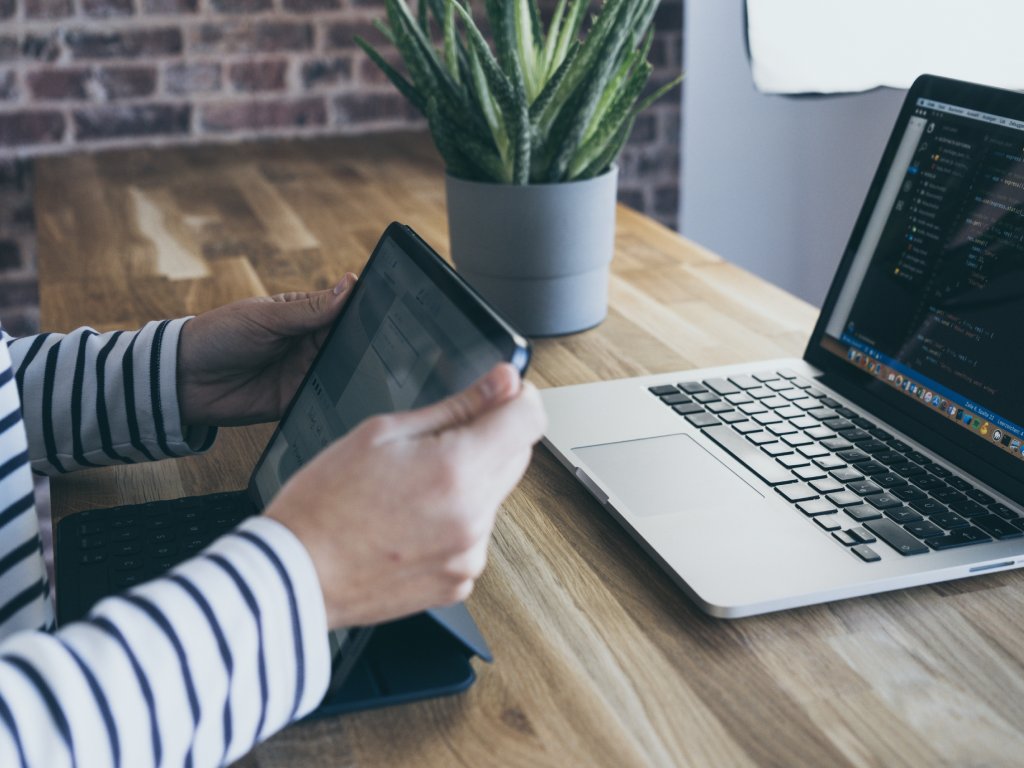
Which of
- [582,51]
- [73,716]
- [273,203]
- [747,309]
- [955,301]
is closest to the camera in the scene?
[73,716]

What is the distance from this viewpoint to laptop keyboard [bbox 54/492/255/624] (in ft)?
2.20

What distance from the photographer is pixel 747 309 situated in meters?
1.19

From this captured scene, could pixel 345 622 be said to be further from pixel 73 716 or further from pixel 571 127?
pixel 571 127

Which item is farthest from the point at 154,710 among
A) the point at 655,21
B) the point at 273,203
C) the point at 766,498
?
the point at 655,21

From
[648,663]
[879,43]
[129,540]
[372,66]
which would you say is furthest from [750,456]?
[372,66]

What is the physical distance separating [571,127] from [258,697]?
69 centimetres

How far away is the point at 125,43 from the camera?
6.73 ft

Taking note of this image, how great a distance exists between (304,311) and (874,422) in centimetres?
47

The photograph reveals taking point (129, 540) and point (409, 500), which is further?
point (129, 540)

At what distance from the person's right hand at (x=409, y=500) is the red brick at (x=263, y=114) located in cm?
180

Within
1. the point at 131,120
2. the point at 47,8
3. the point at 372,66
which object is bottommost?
the point at 131,120

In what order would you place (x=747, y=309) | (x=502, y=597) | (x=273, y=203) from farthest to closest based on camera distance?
(x=273, y=203) → (x=747, y=309) → (x=502, y=597)

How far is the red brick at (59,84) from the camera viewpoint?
2.03 m

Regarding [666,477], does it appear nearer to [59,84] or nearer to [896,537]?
[896,537]
